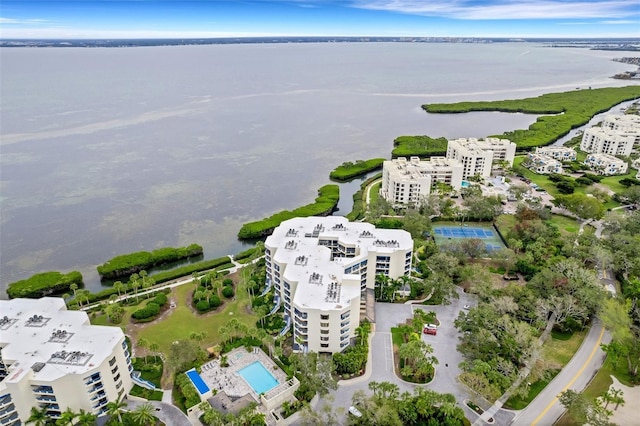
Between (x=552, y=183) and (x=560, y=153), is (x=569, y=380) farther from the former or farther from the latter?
Answer: (x=560, y=153)

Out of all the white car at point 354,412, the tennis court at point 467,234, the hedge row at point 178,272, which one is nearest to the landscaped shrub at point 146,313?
the hedge row at point 178,272

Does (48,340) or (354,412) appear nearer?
(354,412)

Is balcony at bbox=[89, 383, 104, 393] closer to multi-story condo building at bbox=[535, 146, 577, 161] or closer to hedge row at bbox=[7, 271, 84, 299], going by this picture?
hedge row at bbox=[7, 271, 84, 299]

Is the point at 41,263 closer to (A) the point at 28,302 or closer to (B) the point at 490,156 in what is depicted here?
(A) the point at 28,302

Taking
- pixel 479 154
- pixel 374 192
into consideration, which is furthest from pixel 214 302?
pixel 479 154

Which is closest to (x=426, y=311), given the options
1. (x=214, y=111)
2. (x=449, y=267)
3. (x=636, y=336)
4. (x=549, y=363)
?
(x=449, y=267)
